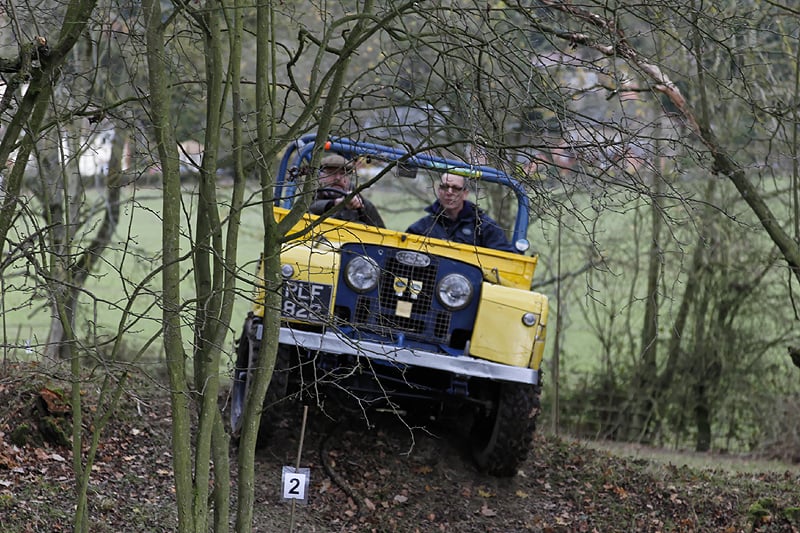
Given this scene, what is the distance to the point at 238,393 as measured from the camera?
7914mm

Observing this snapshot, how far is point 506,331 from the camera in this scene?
7.01m

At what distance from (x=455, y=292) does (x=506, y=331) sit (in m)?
0.43

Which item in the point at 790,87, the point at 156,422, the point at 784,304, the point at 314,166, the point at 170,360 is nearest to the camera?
the point at 170,360

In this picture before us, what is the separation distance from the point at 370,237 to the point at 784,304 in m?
8.15

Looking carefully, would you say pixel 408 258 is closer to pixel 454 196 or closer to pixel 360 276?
pixel 360 276

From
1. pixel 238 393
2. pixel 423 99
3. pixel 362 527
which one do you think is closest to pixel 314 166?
pixel 423 99

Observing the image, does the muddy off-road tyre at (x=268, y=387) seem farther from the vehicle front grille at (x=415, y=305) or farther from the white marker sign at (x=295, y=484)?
the white marker sign at (x=295, y=484)

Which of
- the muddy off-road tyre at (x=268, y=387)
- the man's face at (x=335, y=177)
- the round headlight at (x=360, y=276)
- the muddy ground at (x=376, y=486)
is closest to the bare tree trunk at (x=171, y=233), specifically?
the man's face at (x=335, y=177)

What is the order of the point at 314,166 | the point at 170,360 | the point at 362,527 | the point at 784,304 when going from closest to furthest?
the point at 170,360, the point at 314,166, the point at 362,527, the point at 784,304

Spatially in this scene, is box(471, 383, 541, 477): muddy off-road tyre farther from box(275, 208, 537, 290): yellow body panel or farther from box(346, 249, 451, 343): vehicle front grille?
box(275, 208, 537, 290): yellow body panel

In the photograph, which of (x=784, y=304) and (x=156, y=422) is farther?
(x=784, y=304)

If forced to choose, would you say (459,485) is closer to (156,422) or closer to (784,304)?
(156,422)

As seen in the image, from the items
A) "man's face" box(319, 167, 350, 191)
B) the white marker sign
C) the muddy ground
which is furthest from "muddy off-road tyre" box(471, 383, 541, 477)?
the white marker sign

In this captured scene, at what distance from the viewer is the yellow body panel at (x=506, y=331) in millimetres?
6996
